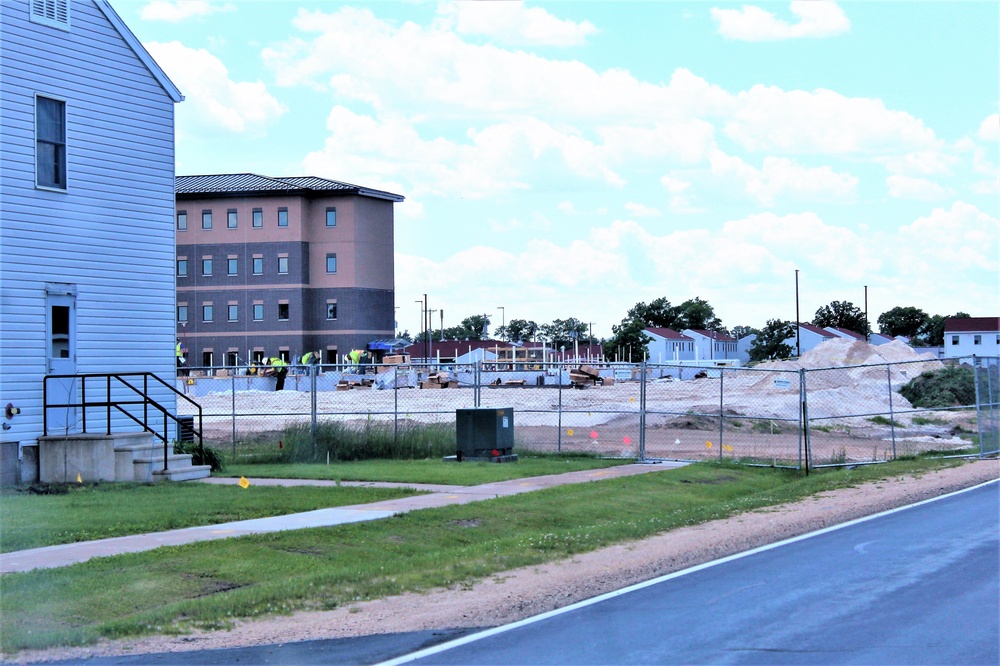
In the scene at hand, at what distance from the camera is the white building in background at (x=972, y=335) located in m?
107

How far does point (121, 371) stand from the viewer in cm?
2170

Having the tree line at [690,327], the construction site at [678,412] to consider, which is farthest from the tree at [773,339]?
the construction site at [678,412]

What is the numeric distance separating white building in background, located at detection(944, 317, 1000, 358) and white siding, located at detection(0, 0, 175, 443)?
97351 mm

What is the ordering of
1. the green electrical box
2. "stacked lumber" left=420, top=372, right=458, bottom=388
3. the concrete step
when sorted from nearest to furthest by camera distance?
the concrete step → the green electrical box → "stacked lumber" left=420, top=372, right=458, bottom=388

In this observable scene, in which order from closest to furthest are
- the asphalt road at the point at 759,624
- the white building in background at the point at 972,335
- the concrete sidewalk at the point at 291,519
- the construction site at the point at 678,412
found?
1. the asphalt road at the point at 759,624
2. the concrete sidewalk at the point at 291,519
3. the construction site at the point at 678,412
4. the white building in background at the point at 972,335

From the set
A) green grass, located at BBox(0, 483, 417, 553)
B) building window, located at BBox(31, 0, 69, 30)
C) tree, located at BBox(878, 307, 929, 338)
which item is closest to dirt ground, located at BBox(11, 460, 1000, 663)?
green grass, located at BBox(0, 483, 417, 553)

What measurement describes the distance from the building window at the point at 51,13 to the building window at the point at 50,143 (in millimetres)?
1418

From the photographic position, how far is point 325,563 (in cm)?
Answer: 1201

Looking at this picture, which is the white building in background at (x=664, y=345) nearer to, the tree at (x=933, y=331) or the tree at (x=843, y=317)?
the tree at (x=843, y=317)

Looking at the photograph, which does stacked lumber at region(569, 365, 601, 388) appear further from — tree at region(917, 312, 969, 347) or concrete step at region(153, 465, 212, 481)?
tree at region(917, 312, 969, 347)

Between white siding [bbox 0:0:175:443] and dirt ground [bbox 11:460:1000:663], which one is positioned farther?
white siding [bbox 0:0:175:443]

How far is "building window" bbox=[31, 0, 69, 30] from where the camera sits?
66.0ft

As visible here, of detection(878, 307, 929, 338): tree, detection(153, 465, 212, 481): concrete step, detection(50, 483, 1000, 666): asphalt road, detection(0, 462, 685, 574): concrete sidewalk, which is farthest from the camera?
detection(878, 307, 929, 338): tree

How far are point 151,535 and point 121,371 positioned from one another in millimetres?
9108
